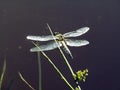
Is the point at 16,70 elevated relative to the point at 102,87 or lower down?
elevated

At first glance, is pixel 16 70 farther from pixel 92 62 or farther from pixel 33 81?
pixel 92 62

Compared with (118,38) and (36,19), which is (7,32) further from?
(118,38)

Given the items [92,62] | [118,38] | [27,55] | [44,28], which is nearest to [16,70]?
[27,55]

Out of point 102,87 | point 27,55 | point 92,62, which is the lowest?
point 102,87

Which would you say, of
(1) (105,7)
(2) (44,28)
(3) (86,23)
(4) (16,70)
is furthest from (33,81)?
(1) (105,7)
